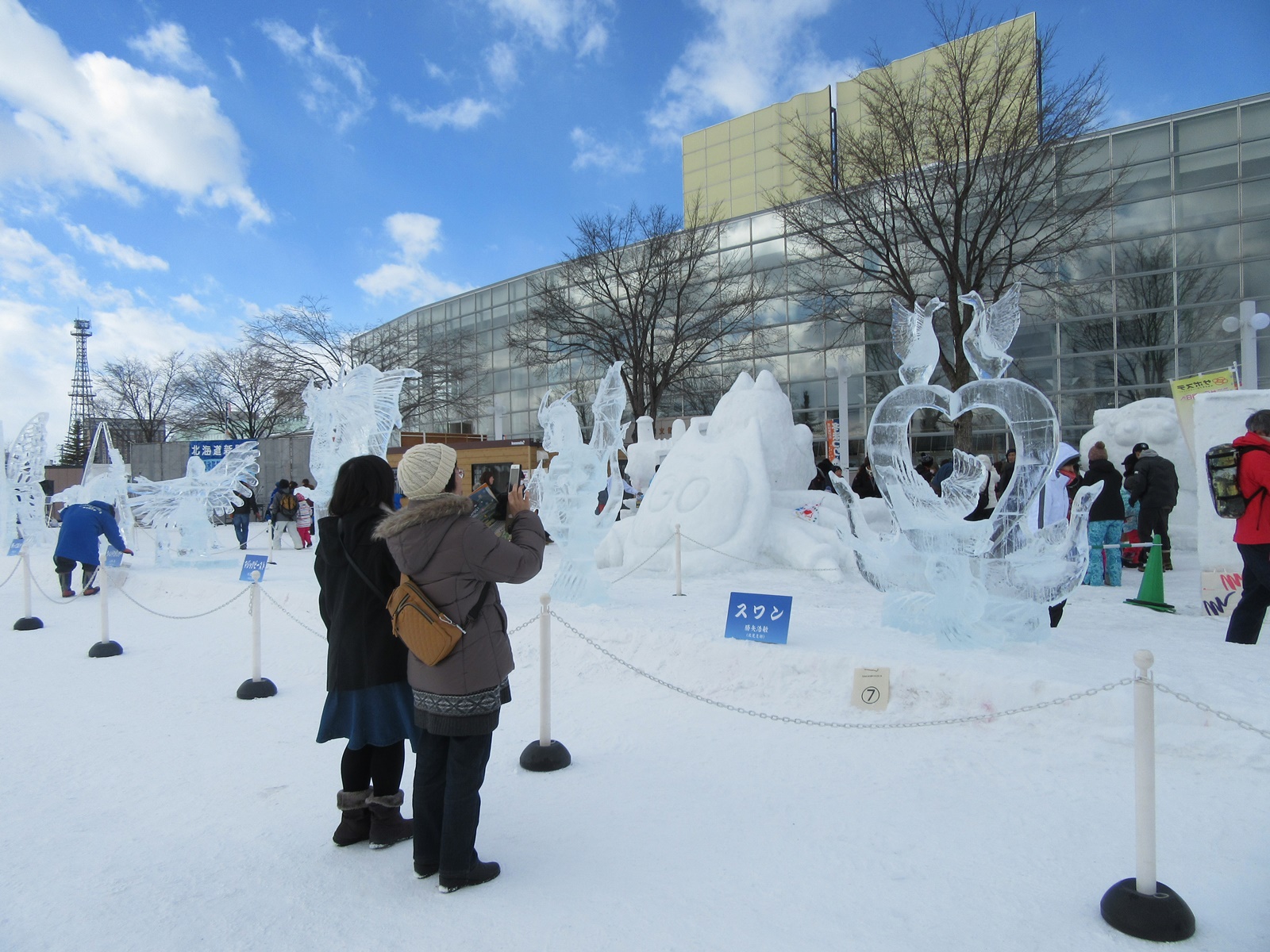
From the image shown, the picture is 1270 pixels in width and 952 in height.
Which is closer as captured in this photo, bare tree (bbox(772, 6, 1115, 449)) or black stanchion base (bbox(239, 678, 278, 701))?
black stanchion base (bbox(239, 678, 278, 701))

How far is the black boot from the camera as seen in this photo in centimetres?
286

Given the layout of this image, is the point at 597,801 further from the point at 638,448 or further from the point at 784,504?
the point at 638,448

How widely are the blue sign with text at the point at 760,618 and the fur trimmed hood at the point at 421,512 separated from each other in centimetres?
340

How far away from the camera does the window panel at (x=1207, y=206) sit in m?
18.9

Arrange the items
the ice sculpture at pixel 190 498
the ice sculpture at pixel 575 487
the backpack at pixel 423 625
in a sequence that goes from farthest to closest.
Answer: the ice sculpture at pixel 190 498 → the ice sculpture at pixel 575 487 → the backpack at pixel 423 625

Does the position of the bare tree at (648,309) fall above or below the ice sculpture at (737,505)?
above

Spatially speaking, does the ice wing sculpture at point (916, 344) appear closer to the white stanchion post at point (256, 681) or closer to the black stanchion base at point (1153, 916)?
the black stanchion base at point (1153, 916)

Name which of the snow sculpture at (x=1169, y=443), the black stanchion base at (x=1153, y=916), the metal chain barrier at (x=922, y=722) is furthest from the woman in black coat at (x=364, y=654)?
the snow sculpture at (x=1169, y=443)

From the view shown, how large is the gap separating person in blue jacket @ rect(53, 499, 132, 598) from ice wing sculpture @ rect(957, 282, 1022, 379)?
10.8 meters

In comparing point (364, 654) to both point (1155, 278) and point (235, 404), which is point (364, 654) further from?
point (235, 404)

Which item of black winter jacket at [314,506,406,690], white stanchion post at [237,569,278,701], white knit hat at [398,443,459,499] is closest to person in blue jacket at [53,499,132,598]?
white stanchion post at [237,569,278,701]

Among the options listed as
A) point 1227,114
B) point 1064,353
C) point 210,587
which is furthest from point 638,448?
point 1227,114

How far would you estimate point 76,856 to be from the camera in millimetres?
3324

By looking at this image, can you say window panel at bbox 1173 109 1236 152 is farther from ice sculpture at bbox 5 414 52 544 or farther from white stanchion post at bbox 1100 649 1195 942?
ice sculpture at bbox 5 414 52 544
